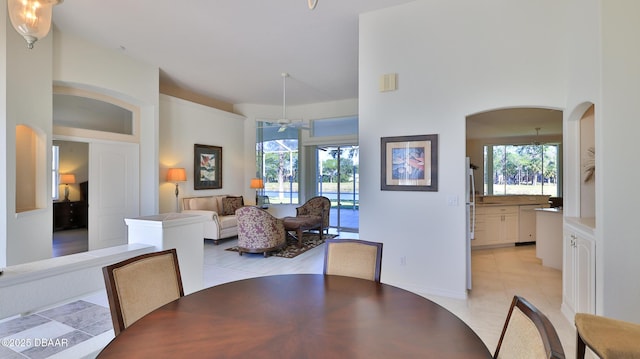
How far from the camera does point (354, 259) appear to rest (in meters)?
2.10

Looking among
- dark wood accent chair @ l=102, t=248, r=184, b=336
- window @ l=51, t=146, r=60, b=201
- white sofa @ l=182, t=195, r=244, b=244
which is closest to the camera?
dark wood accent chair @ l=102, t=248, r=184, b=336

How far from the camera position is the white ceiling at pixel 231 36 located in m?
3.65

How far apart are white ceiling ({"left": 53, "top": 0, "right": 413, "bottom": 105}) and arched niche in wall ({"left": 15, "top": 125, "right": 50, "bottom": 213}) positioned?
155 centimetres

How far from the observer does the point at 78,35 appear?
4.48 metres

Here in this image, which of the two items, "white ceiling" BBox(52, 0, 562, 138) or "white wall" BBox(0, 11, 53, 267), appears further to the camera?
"white ceiling" BBox(52, 0, 562, 138)

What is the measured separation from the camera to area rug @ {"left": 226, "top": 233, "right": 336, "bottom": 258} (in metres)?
5.44

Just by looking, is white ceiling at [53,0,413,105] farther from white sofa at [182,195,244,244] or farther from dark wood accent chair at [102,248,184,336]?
dark wood accent chair at [102,248,184,336]

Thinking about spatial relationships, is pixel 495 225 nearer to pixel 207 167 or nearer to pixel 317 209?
pixel 317 209

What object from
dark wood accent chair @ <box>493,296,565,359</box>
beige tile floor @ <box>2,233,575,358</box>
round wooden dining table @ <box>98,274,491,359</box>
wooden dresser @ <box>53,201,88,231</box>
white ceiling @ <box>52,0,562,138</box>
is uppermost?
white ceiling @ <box>52,0,562,138</box>

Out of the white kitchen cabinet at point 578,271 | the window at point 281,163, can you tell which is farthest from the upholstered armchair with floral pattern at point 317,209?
the white kitchen cabinet at point 578,271

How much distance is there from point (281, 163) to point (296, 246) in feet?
10.6

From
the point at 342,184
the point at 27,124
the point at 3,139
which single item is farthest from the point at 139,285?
the point at 342,184

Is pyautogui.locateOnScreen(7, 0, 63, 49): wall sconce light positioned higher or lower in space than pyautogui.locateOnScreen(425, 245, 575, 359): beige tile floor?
higher

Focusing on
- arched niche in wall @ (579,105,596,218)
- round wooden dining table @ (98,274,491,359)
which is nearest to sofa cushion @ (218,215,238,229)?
round wooden dining table @ (98,274,491,359)
